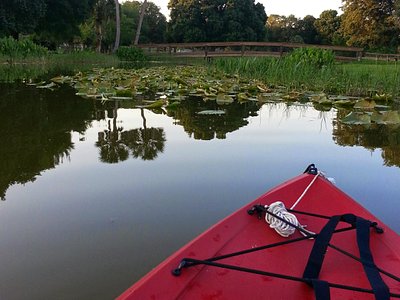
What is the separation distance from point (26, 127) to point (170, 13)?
28.9 metres

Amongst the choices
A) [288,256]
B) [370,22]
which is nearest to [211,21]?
[370,22]

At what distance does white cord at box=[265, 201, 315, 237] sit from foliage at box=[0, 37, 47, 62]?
42.8 ft

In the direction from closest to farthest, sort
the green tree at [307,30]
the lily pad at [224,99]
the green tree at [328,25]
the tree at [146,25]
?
the lily pad at [224,99], the tree at [146,25], the green tree at [328,25], the green tree at [307,30]

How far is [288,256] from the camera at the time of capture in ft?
4.76

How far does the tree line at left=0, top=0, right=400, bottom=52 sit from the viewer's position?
19.6 m

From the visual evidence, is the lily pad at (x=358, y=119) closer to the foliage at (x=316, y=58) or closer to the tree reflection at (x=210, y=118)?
the tree reflection at (x=210, y=118)

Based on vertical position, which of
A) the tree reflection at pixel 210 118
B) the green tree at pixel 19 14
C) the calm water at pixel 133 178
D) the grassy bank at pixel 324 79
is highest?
the green tree at pixel 19 14

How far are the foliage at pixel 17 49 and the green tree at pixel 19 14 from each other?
281 cm

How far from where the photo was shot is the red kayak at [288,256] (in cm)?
114

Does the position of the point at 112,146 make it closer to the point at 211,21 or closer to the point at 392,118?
the point at 392,118

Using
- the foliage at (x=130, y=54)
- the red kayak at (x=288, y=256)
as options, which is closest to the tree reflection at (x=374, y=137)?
the red kayak at (x=288, y=256)

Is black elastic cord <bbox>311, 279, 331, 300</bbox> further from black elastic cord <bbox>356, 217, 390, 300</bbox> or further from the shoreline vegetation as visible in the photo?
the shoreline vegetation

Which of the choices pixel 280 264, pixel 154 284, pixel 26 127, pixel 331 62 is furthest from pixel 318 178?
pixel 331 62

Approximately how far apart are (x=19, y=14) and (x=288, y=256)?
17826 mm
